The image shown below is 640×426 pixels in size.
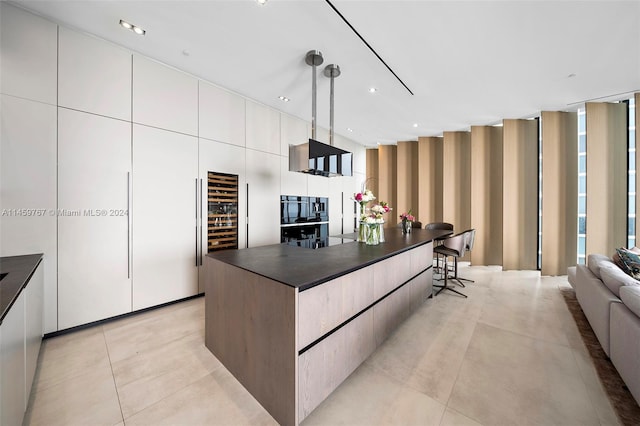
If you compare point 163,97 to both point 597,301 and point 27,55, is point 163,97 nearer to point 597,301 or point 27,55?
point 27,55

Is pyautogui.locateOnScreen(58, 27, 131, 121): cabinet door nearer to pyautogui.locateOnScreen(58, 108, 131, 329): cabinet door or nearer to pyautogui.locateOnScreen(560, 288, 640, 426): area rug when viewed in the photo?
pyautogui.locateOnScreen(58, 108, 131, 329): cabinet door

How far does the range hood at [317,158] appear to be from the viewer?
8.11ft

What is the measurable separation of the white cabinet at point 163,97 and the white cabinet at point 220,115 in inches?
3.8

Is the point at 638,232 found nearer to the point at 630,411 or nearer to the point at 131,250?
the point at 630,411

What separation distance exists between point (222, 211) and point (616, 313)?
14.0ft

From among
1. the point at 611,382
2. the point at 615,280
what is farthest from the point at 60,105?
the point at 615,280

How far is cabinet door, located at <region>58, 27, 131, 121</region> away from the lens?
2338 millimetres

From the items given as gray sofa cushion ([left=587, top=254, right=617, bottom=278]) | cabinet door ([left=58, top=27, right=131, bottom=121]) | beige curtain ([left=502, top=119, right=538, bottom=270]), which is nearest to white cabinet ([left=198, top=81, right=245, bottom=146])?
cabinet door ([left=58, top=27, right=131, bottom=121])

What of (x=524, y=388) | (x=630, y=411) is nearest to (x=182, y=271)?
(x=524, y=388)

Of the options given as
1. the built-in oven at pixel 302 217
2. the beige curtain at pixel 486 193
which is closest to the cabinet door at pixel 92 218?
the built-in oven at pixel 302 217

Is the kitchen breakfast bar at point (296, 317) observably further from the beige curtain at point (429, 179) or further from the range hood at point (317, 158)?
the beige curtain at point (429, 179)

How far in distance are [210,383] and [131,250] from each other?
1884 millimetres

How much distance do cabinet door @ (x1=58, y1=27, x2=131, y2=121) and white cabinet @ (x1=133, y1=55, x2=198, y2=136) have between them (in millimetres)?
97

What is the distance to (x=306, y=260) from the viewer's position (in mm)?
1845
